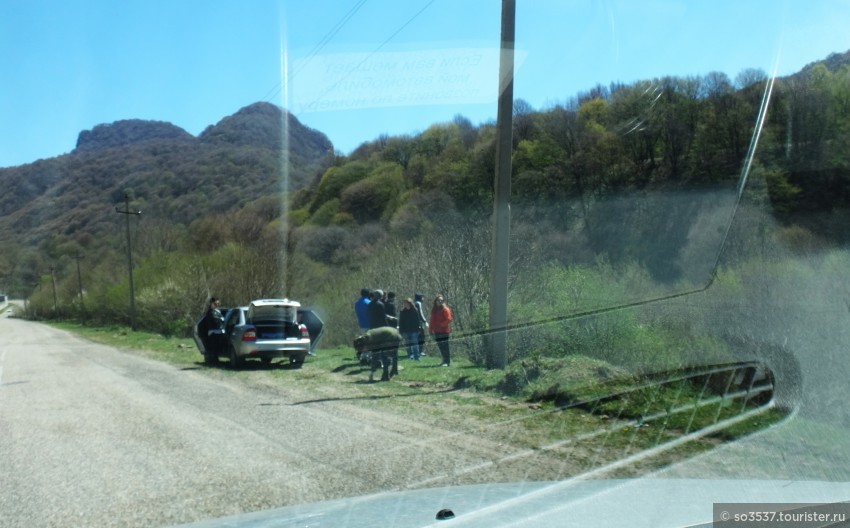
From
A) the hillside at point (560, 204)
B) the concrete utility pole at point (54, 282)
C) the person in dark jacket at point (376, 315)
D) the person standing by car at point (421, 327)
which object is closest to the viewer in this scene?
the person in dark jacket at point (376, 315)

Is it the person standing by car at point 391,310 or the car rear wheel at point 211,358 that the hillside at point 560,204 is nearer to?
the person standing by car at point 391,310

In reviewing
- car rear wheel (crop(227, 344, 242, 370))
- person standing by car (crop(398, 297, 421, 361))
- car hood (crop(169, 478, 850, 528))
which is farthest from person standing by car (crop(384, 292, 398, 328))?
car hood (crop(169, 478, 850, 528))

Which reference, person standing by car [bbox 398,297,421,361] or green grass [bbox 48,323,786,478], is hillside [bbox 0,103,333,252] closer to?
person standing by car [bbox 398,297,421,361]

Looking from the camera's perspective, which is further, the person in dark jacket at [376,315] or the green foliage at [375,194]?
the green foliage at [375,194]

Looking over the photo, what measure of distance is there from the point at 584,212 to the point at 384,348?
1377cm

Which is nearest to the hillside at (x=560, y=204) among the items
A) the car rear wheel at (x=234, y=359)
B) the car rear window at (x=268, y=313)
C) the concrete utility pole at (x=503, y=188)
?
the concrete utility pole at (x=503, y=188)

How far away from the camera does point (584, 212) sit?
25094mm

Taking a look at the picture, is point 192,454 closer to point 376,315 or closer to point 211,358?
point 376,315

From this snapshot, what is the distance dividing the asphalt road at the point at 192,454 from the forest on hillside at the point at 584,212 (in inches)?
213

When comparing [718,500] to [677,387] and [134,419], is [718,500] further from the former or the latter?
[134,419]

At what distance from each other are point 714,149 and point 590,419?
14502 millimetres

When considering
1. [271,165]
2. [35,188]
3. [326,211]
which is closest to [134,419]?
[326,211]

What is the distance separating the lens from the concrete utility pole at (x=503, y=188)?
38.5ft

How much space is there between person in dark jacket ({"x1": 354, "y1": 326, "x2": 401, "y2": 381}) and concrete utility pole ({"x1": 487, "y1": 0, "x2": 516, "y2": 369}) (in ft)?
6.58
